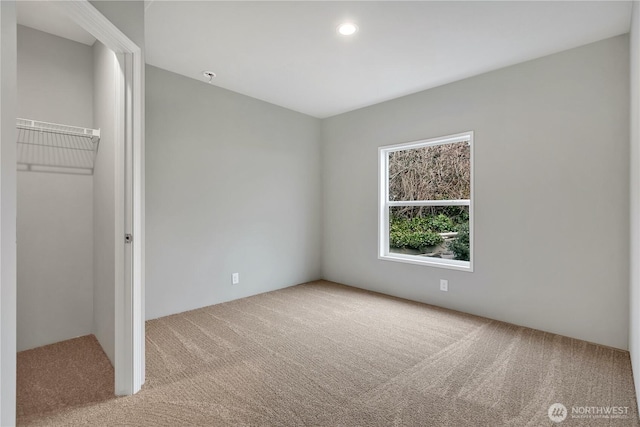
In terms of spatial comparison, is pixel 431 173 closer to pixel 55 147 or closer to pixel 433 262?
pixel 433 262

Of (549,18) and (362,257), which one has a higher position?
(549,18)

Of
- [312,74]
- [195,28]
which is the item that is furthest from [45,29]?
[312,74]

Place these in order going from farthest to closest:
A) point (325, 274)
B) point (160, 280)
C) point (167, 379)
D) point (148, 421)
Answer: point (325, 274) < point (160, 280) < point (167, 379) < point (148, 421)

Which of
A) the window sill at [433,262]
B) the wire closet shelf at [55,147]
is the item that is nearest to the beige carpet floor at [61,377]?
the wire closet shelf at [55,147]

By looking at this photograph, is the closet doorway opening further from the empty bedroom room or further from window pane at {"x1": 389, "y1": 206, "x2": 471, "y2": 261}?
window pane at {"x1": 389, "y1": 206, "x2": 471, "y2": 261}

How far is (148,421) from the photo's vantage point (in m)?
1.64

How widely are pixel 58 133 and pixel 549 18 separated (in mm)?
3859

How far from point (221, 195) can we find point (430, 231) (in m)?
2.52

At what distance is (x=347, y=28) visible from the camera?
2.36m

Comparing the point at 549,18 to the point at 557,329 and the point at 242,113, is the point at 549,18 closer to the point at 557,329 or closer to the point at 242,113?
the point at 557,329

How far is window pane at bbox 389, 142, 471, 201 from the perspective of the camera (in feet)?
11.3

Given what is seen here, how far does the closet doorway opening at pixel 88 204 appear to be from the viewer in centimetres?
189

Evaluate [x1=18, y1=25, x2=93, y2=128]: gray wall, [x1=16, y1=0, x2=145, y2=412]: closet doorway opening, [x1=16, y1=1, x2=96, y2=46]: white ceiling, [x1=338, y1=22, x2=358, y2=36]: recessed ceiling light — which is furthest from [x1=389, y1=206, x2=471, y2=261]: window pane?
[x1=16, y1=1, x2=96, y2=46]: white ceiling

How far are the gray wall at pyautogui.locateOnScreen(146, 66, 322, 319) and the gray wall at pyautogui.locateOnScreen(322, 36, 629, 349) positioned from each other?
1558mm
